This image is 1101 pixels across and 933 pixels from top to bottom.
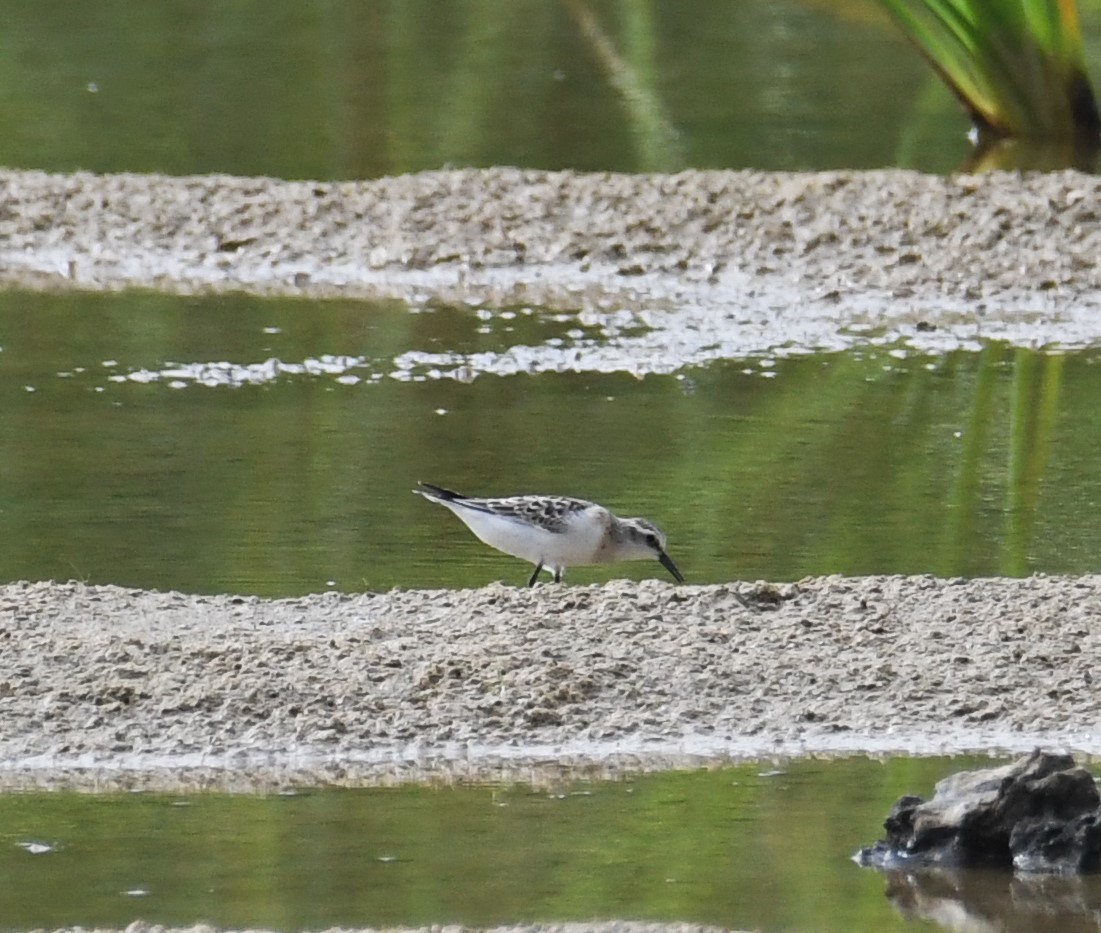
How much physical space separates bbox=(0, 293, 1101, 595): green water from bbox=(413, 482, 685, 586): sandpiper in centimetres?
30

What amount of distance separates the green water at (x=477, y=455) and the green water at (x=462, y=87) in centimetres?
399

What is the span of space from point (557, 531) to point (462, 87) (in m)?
12.0

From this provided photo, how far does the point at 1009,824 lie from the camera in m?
5.48

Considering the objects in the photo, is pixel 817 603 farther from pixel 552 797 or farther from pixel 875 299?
pixel 875 299

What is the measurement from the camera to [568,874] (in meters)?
5.48

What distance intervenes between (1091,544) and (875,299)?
4662 mm

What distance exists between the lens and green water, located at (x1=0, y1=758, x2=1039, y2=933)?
17.3ft

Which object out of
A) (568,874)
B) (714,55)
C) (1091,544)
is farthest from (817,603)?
(714,55)

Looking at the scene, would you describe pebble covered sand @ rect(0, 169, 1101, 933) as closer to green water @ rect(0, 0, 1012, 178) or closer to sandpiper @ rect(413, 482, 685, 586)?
sandpiper @ rect(413, 482, 685, 586)

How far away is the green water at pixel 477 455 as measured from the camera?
27.5 feet

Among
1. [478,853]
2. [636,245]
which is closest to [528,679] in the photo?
[478,853]

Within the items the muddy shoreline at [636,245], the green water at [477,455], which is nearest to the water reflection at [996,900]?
the green water at [477,455]

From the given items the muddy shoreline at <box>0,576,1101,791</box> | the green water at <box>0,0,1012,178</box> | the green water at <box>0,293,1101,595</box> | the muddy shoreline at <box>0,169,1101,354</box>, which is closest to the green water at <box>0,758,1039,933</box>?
the muddy shoreline at <box>0,576,1101,791</box>

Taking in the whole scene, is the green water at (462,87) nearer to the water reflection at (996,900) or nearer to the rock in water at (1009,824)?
the rock in water at (1009,824)
